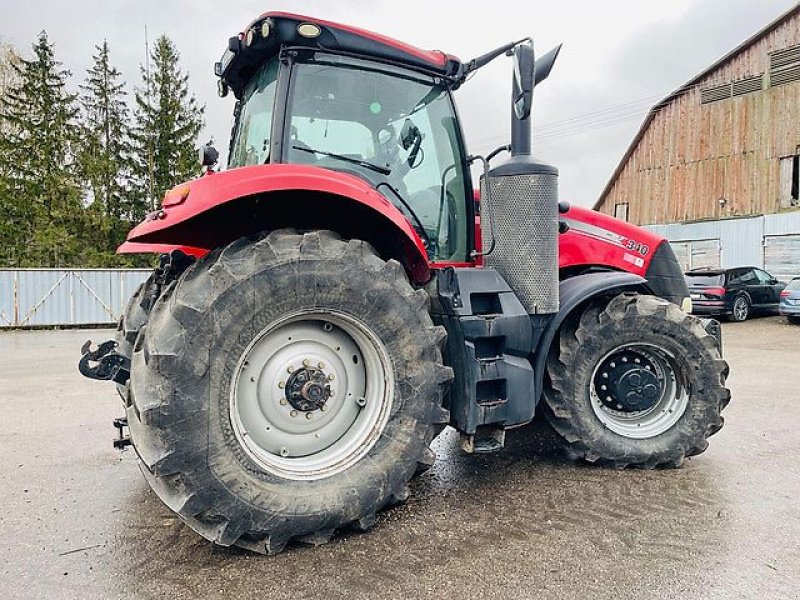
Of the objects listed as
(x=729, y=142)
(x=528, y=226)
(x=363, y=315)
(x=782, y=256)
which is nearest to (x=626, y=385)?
(x=528, y=226)

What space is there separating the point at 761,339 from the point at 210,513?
43.7ft

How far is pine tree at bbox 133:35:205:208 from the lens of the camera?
83.4 feet

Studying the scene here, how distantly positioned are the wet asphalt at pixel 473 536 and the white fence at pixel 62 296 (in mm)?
13602

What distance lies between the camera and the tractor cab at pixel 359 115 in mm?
3264

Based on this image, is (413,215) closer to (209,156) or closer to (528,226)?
(528,226)

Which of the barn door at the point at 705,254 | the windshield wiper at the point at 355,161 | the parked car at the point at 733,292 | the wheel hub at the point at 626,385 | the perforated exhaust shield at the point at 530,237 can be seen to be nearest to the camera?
the windshield wiper at the point at 355,161

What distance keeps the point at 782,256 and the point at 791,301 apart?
460 cm

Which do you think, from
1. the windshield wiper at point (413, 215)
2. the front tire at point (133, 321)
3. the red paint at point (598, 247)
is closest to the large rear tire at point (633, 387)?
the red paint at point (598, 247)

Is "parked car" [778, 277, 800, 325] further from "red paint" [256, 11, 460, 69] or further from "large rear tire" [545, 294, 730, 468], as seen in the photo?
"red paint" [256, 11, 460, 69]

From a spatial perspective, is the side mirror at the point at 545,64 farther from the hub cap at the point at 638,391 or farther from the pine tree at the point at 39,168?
the pine tree at the point at 39,168

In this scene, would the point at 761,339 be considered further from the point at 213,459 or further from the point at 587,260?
the point at 213,459

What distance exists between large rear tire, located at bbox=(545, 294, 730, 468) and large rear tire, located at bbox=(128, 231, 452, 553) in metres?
1.23

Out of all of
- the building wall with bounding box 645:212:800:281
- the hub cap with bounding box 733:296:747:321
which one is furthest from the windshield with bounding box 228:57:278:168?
the building wall with bounding box 645:212:800:281

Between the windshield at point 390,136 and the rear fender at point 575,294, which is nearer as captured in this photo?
the windshield at point 390,136
